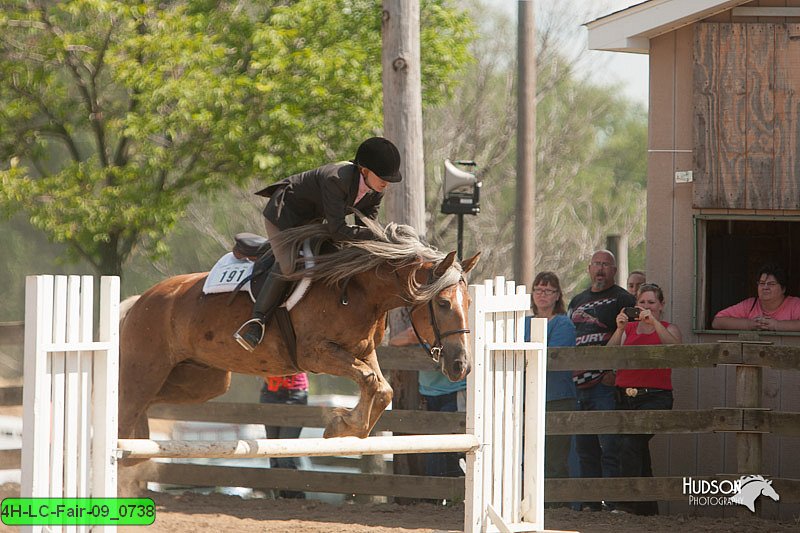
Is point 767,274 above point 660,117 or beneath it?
beneath

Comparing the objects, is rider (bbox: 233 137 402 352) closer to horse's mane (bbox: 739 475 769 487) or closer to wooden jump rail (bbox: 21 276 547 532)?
wooden jump rail (bbox: 21 276 547 532)

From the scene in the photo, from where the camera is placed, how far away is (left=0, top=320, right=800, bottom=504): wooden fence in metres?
6.89

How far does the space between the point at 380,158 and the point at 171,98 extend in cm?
938

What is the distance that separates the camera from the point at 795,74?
7410mm

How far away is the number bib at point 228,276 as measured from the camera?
242 inches

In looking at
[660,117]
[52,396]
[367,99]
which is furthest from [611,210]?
[52,396]

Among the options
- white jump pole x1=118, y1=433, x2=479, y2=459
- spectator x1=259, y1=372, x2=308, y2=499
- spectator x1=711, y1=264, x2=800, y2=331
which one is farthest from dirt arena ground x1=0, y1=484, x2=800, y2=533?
white jump pole x1=118, y1=433, x2=479, y2=459

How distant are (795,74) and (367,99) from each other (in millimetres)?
7808

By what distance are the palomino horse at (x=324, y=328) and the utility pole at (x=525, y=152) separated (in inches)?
247

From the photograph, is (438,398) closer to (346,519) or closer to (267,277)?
(346,519)

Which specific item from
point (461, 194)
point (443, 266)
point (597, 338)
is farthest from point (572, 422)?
point (461, 194)

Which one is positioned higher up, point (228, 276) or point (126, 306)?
point (228, 276)

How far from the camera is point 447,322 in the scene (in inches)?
208

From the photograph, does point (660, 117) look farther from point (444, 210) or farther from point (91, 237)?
point (91, 237)
